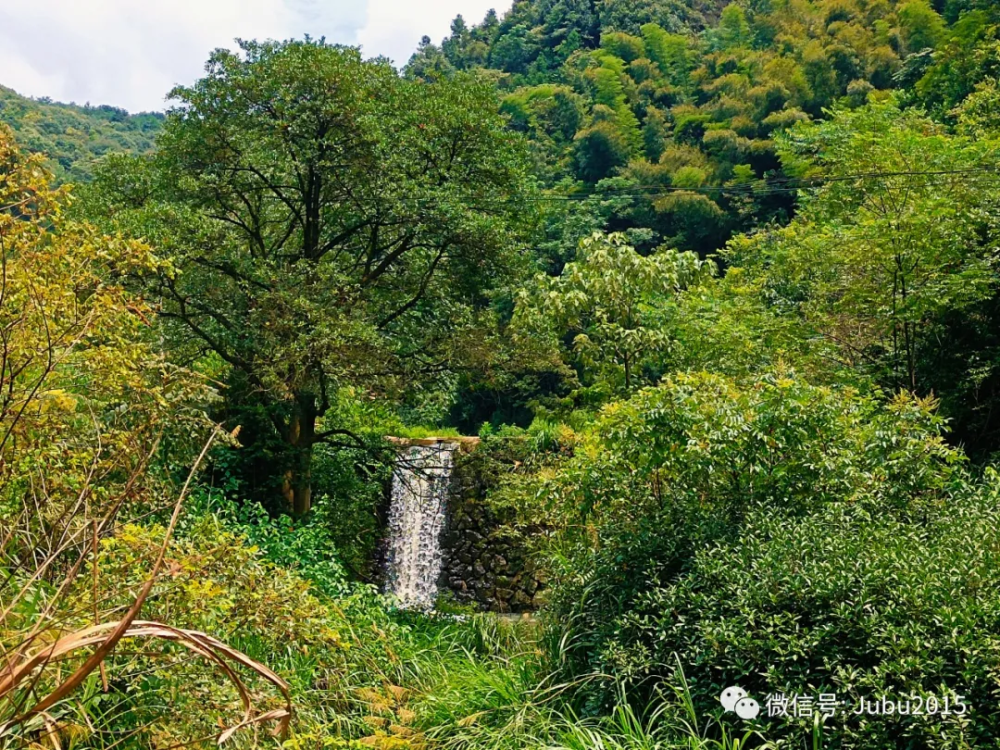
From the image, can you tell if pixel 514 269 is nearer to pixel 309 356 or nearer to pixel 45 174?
pixel 309 356

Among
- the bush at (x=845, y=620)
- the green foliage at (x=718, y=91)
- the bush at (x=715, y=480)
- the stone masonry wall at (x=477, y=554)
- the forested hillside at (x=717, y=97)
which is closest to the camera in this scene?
the bush at (x=845, y=620)

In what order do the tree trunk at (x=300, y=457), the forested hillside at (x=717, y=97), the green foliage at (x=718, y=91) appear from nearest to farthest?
the tree trunk at (x=300, y=457), the forested hillside at (x=717, y=97), the green foliage at (x=718, y=91)

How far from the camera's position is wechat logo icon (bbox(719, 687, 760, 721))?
11.4ft

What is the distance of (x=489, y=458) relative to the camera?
11.8 m

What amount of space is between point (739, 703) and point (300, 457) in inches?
265

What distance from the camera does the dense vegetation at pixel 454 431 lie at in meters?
3.16

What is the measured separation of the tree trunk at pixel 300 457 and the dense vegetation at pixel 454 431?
4 cm

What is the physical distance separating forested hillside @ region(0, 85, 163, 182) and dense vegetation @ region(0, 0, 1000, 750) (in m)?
11.3

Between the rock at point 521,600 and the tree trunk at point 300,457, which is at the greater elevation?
the tree trunk at point 300,457

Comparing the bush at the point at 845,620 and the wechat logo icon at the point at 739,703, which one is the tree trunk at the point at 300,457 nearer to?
the bush at the point at 845,620

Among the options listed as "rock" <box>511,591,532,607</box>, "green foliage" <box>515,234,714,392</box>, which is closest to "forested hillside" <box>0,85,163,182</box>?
"green foliage" <box>515,234,714,392</box>

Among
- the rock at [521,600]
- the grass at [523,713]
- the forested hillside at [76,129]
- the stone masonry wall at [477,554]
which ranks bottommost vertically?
the rock at [521,600]

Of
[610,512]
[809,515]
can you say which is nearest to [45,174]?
[610,512]


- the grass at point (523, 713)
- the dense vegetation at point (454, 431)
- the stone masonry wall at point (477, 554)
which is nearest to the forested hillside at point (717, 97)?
the dense vegetation at point (454, 431)
